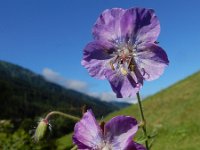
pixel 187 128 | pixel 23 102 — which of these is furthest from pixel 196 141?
pixel 23 102

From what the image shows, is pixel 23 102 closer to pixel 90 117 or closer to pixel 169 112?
pixel 169 112

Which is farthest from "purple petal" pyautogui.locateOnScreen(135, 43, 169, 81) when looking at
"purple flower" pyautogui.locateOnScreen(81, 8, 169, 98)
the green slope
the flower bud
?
the green slope

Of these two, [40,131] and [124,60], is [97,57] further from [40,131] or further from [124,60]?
[40,131]

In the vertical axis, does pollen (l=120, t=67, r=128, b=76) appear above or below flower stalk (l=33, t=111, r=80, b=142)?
above

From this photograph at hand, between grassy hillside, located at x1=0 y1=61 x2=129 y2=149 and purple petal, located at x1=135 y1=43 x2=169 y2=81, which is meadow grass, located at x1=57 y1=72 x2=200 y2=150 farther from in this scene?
purple petal, located at x1=135 y1=43 x2=169 y2=81

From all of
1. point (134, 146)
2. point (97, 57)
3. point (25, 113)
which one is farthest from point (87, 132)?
point (25, 113)

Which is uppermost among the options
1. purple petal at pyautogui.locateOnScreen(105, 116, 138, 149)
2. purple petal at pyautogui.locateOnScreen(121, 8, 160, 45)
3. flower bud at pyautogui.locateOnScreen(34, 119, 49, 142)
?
purple petal at pyautogui.locateOnScreen(121, 8, 160, 45)
